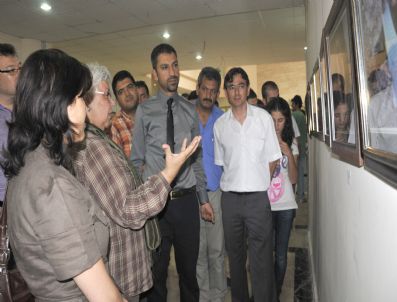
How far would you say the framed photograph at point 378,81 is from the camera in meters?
0.53

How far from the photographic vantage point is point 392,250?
0.63 m

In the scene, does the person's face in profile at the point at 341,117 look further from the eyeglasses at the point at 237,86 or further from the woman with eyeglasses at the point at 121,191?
the eyeglasses at the point at 237,86

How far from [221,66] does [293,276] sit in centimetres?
800

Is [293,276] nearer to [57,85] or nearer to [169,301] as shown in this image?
[169,301]

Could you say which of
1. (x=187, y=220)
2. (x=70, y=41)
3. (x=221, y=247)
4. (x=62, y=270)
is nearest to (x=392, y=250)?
(x=62, y=270)

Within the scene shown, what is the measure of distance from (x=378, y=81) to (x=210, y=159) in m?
2.16

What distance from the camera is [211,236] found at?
2.70 m

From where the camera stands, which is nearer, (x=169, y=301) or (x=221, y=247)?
(x=221, y=247)

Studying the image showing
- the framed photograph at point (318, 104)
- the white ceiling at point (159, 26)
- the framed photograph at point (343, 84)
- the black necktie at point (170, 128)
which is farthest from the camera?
the white ceiling at point (159, 26)

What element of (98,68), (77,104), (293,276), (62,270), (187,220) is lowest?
(293,276)

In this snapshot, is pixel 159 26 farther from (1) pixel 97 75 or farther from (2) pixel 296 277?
(1) pixel 97 75

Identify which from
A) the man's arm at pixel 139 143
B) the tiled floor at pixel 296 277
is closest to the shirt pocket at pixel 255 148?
the man's arm at pixel 139 143

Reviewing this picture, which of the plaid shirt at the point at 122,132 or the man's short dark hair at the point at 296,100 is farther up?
the man's short dark hair at the point at 296,100

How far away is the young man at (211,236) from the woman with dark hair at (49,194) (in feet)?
5.74
